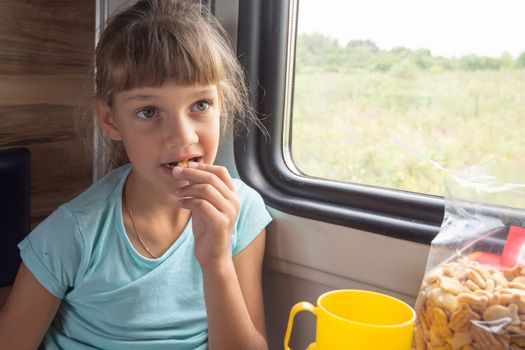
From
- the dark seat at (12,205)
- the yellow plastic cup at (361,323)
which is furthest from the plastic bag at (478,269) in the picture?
the dark seat at (12,205)

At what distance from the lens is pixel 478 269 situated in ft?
2.94

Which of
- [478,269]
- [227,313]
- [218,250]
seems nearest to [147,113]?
[218,250]

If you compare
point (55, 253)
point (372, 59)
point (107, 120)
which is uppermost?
point (372, 59)

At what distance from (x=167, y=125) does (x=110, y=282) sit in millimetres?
316

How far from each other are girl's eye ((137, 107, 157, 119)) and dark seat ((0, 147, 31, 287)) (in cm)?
41

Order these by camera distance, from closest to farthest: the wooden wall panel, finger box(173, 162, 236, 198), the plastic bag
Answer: the plastic bag, finger box(173, 162, 236, 198), the wooden wall panel

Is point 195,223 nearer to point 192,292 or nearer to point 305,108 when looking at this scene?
point 192,292

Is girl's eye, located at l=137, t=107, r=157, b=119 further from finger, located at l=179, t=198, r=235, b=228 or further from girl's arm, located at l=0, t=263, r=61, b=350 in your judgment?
girl's arm, located at l=0, t=263, r=61, b=350

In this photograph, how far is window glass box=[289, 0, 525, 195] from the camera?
3.78ft

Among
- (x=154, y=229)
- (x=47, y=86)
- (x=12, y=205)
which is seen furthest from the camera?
(x=47, y=86)

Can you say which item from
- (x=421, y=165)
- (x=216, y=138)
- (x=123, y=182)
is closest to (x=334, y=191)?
(x=421, y=165)

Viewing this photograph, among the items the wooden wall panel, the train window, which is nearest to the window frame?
the train window

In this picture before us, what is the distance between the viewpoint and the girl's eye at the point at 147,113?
1.17m

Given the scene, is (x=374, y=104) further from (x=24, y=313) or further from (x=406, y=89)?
(x=24, y=313)
